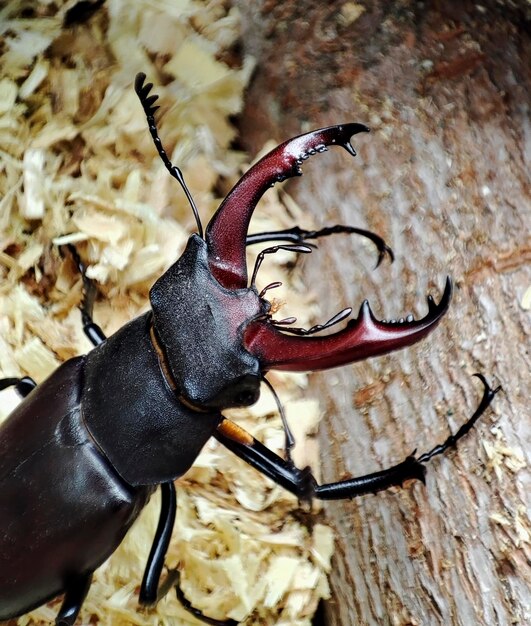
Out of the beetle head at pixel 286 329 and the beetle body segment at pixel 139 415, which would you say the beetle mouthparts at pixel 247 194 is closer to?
the beetle head at pixel 286 329

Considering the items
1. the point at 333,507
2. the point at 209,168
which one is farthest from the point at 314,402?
the point at 209,168

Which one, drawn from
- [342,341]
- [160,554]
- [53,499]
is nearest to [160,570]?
[160,554]

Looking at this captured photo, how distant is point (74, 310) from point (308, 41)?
4.09ft

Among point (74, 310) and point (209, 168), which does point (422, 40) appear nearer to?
point (209, 168)

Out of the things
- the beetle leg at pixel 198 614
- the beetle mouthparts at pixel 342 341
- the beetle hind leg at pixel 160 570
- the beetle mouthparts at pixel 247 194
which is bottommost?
the beetle leg at pixel 198 614

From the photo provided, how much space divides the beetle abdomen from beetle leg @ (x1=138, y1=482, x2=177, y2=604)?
0.75 ft

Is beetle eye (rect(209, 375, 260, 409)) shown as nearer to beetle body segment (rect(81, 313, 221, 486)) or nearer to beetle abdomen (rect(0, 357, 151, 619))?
beetle body segment (rect(81, 313, 221, 486))

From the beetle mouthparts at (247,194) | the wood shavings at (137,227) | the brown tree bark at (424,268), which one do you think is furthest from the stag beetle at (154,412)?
the wood shavings at (137,227)

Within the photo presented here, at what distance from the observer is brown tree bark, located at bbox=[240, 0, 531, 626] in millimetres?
1721

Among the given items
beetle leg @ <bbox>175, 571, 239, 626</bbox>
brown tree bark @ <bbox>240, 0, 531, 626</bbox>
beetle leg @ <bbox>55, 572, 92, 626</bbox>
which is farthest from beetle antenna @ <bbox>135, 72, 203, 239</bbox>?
beetle leg @ <bbox>175, 571, 239, 626</bbox>

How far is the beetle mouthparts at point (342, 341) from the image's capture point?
4.42 feet

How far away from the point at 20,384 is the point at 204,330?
890 millimetres

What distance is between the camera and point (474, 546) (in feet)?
5.53

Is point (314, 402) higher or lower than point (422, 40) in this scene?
lower
